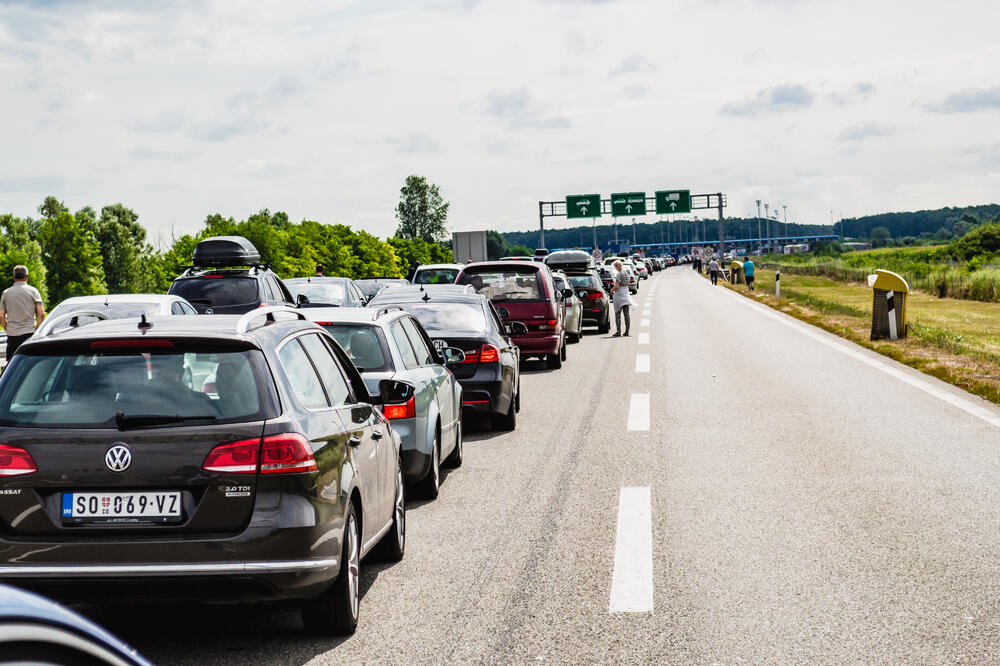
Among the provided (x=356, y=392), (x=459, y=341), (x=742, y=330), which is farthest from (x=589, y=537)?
(x=742, y=330)

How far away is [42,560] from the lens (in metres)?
4.87

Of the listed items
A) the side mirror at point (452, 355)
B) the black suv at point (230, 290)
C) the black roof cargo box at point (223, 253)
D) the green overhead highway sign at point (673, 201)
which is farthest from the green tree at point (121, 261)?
the side mirror at point (452, 355)

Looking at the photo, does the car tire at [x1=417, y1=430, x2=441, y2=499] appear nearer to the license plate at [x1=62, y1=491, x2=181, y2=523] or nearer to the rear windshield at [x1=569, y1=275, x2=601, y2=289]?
the license plate at [x1=62, y1=491, x2=181, y2=523]

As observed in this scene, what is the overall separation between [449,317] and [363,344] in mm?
3667

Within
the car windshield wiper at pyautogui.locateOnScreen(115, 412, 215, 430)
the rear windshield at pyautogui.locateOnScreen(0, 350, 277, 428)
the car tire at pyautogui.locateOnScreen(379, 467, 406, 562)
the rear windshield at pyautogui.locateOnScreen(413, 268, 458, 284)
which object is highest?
the rear windshield at pyautogui.locateOnScreen(0, 350, 277, 428)

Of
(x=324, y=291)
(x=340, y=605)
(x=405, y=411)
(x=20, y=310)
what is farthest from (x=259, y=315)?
(x=324, y=291)

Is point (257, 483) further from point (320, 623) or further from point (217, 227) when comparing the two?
point (217, 227)

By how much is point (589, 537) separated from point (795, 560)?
1.29 meters

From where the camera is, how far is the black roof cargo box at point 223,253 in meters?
23.3

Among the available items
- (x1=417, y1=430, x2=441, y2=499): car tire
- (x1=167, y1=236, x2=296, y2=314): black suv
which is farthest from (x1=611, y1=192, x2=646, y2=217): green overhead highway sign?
(x1=417, y1=430, x2=441, y2=499): car tire

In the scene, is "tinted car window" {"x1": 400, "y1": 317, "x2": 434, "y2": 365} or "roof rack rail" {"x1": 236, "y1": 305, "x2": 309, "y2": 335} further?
"tinted car window" {"x1": 400, "y1": 317, "x2": 434, "y2": 365}

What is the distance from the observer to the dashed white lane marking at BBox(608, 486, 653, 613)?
575 cm

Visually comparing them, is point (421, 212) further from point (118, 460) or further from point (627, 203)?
point (118, 460)

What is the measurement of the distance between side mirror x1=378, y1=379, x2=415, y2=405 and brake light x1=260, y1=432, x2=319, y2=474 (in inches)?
68.0
